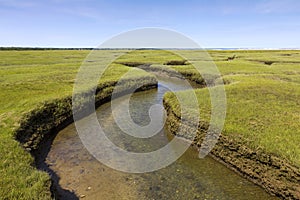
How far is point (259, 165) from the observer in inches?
525

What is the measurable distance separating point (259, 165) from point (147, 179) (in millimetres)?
6363

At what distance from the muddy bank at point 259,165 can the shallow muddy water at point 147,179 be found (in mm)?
454

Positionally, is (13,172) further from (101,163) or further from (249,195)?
(249,195)

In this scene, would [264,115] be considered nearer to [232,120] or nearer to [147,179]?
[232,120]

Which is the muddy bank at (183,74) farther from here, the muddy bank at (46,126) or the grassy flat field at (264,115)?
the muddy bank at (46,126)

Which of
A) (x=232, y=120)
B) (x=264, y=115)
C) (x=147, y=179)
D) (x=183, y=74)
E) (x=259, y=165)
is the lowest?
(x=147, y=179)

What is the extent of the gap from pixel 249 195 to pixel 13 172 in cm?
1173

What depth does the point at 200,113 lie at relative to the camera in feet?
62.4

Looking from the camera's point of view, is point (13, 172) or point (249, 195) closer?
point (13, 172)

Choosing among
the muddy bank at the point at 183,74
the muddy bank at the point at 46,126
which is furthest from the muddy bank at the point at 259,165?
the muddy bank at the point at 183,74

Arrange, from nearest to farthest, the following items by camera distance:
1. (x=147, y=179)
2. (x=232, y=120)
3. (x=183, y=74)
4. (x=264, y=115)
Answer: (x=147, y=179) → (x=232, y=120) → (x=264, y=115) → (x=183, y=74)

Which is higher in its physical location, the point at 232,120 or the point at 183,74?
the point at 183,74

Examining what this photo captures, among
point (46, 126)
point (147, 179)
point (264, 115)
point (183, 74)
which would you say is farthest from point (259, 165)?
point (183, 74)

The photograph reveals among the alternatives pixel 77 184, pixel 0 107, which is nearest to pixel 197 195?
pixel 77 184
